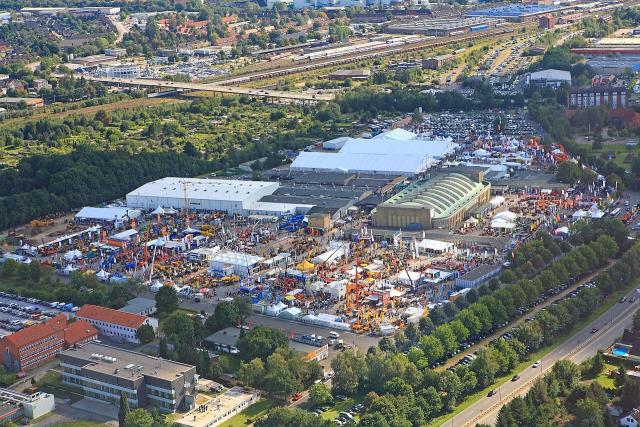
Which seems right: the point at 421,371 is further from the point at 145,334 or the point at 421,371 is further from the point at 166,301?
the point at 166,301

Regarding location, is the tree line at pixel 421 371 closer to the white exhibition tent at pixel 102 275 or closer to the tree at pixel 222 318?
the tree at pixel 222 318

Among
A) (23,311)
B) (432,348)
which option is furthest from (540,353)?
(23,311)

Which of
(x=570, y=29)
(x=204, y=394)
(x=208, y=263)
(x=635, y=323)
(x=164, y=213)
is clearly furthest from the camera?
(x=570, y=29)

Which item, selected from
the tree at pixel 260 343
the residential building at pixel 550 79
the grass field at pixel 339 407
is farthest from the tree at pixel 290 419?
the residential building at pixel 550 79

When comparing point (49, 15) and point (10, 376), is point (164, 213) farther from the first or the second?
point (49, 15)

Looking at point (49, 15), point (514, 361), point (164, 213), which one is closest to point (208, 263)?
point (164, 213)

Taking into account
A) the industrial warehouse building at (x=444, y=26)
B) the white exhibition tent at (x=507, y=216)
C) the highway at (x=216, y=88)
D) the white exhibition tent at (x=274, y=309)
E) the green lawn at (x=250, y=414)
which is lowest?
the industrial warehouse building at (x=444, y=26)
